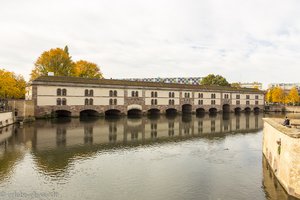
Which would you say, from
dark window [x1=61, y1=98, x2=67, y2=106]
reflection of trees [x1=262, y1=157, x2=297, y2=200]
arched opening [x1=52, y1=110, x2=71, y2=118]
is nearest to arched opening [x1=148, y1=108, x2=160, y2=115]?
arched opening [x1=52, y1=110, x2=71, y2=118]

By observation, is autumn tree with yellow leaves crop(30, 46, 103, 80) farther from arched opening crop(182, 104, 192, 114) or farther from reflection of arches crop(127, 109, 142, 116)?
arched opening crop(182, 104, 192, 114)

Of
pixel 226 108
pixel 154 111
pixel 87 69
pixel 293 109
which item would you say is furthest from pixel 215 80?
pixel 87 69

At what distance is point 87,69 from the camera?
80750 millimetres

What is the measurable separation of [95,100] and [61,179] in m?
43.1

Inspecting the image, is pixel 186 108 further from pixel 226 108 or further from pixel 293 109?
pixel 293 109

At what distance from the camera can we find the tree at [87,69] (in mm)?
79500

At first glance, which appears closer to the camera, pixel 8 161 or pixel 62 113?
pixel 8 161

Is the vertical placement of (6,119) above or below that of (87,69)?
below

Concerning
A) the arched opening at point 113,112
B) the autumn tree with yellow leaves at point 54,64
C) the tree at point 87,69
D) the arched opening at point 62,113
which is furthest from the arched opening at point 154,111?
the autumn tree with yellow leaves at point 54,64

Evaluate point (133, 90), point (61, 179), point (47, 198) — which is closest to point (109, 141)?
point (61, 179)

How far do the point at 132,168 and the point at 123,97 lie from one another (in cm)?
4434

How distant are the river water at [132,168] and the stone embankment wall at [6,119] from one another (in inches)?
292

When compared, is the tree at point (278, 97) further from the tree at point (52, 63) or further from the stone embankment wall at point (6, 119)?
the stone embankment wall at point (6, 119)

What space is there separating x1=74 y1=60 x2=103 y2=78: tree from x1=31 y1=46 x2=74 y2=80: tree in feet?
25.6
